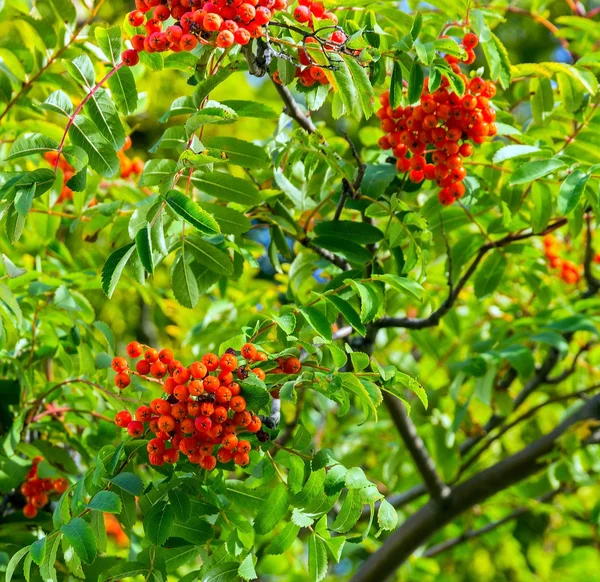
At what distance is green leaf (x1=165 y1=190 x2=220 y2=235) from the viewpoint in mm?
1460

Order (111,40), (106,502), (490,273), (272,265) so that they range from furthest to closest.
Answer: (490,273) < (272,265) < (111,40) < (106,502)

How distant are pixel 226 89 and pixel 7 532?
3945 millimetres

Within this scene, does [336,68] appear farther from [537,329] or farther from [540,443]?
[540,443]

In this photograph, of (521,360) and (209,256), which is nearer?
(209,256)

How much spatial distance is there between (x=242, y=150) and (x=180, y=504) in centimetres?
75

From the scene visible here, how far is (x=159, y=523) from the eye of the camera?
1.53 metres

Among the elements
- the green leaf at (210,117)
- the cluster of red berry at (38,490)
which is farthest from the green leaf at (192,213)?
the cluster of red berry at (38,490)

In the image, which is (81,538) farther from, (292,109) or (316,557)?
(292,109)

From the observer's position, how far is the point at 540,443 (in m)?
2.68

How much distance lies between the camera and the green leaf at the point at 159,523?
4.97ft

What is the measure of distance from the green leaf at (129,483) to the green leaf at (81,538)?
91mm

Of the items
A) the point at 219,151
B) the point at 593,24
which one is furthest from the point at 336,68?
the point at 593,24

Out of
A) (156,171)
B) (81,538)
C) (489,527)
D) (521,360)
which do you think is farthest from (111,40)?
(489,527)

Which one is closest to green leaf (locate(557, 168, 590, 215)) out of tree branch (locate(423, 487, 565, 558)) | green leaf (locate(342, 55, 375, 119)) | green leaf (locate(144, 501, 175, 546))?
green leaf (locate(342, 55, 375, 119))
